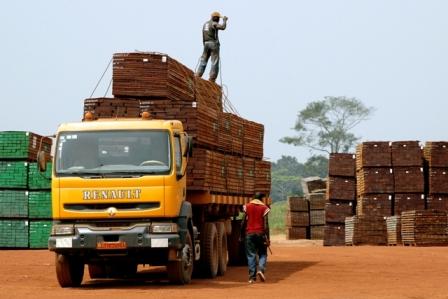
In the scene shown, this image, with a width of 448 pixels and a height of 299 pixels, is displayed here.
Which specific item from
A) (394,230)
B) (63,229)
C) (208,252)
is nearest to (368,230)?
(394,230)

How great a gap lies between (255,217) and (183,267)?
2.04m

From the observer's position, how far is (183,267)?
58.9 feet

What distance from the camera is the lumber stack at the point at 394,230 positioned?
3541 cm

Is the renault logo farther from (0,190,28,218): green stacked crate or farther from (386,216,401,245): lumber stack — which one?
(386,216,401,245): lumber stack

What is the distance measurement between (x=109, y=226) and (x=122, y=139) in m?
1.50

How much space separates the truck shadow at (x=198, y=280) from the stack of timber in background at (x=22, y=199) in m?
11.1

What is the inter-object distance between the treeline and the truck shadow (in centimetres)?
8302

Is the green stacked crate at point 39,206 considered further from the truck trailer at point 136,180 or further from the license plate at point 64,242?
the license plate at point 64,242

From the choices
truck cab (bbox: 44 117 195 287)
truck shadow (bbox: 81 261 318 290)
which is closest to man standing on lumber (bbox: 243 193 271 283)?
truck shadow (bbox: 81 261 318 290)

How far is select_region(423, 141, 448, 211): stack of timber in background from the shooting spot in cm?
3656

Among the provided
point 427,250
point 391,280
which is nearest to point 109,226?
point 391,280

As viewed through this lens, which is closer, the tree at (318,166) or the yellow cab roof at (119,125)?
the yellow cab roof at (119,125)

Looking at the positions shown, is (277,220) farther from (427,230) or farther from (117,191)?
(117,191)

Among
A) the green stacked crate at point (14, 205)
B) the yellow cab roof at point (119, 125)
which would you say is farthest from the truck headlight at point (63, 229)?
the green stacked crate at point (14, 205)
